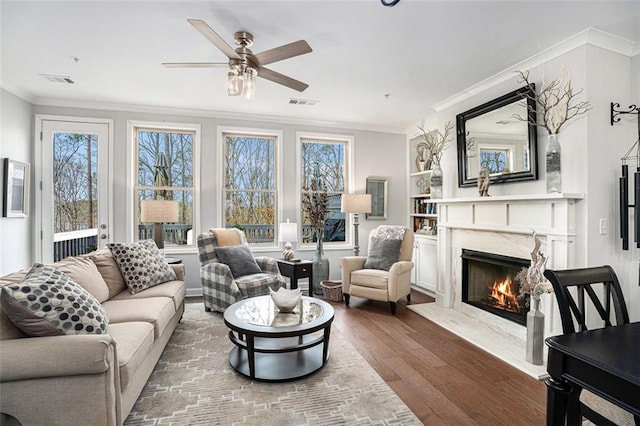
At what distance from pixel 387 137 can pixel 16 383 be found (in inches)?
205

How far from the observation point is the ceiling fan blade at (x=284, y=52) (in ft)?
6.95

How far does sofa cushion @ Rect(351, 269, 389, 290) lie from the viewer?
Result: 3934 millimetres

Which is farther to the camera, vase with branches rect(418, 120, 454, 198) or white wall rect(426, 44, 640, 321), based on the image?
vase with branches rect(418, 120, 454, 198)

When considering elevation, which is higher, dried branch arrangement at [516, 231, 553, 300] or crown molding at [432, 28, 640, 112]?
crown molding at [432, 28, 640, 112]

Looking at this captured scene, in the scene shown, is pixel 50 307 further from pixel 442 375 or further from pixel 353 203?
pixel 353 203

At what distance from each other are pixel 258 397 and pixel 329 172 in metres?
3.74

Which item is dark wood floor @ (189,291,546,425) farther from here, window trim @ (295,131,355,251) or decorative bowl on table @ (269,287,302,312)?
window trim @ (295,131,355,251)

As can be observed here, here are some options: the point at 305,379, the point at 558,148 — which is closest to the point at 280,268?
the point at 305,379

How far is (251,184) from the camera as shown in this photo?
4.95m

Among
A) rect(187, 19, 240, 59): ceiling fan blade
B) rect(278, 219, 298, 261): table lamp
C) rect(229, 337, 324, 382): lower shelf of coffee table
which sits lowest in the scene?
rect(229, 337, 324, 382): lower shelf of coffee table

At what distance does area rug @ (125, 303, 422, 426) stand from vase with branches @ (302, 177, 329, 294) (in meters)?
1.99

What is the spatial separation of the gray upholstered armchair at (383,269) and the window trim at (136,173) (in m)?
2.23

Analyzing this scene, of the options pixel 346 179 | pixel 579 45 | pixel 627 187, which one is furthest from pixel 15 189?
pixel 627 187

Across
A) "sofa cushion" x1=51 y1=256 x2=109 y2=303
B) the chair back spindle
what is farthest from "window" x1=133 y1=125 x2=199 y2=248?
the chair back spindle
